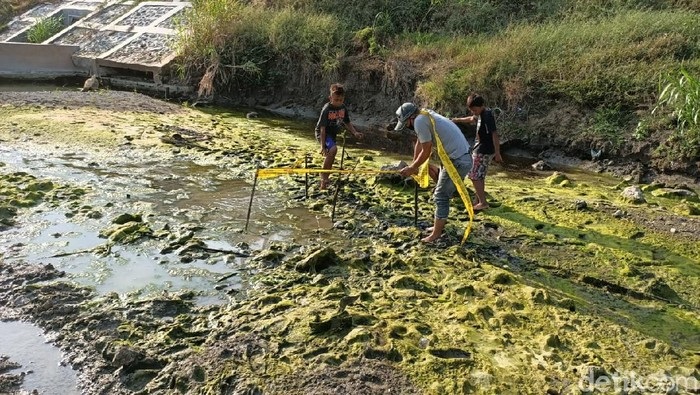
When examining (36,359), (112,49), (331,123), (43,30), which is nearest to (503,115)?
(331,123)

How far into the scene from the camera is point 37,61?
17797 millimetres

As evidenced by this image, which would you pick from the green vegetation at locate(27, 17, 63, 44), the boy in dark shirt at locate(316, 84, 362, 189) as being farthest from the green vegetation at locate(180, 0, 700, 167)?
the green vegetation at locate(27, 17, 63, 44)

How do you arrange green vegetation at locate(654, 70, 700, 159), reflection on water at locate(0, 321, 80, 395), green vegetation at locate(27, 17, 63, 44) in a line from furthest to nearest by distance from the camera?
green vegetation at locate(27, 17, 63, 44), green vegetation at locate(654, 70, 700, 159), reflection on water at locate(0, 321, 80, 395)

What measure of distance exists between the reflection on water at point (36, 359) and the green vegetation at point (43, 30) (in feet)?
62.1

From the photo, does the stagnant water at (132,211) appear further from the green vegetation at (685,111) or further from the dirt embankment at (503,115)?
the green vegetation at (685,111)

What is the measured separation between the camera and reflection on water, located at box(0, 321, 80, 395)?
389 cm

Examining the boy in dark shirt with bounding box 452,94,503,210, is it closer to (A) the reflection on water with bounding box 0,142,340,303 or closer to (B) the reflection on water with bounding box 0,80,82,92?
(A) the reflection on water with bounding box 0,142,340,303

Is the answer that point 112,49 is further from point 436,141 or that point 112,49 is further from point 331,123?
point 436,141

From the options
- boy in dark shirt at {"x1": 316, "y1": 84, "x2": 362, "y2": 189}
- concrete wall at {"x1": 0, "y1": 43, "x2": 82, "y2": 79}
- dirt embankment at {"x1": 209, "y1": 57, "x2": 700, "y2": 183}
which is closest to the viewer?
boy in dark shirt at {"x1": 316, "y1": 84, "x2": 362, "y2": 189}

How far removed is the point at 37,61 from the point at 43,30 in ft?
10.5

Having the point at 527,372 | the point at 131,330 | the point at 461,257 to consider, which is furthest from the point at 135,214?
the point at 527,372

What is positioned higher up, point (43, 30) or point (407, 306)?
point (407, 306)

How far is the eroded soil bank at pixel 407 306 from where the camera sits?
3.96 metres

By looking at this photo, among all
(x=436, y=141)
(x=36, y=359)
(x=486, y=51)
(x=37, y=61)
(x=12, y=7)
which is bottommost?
(x=37, y=61)
